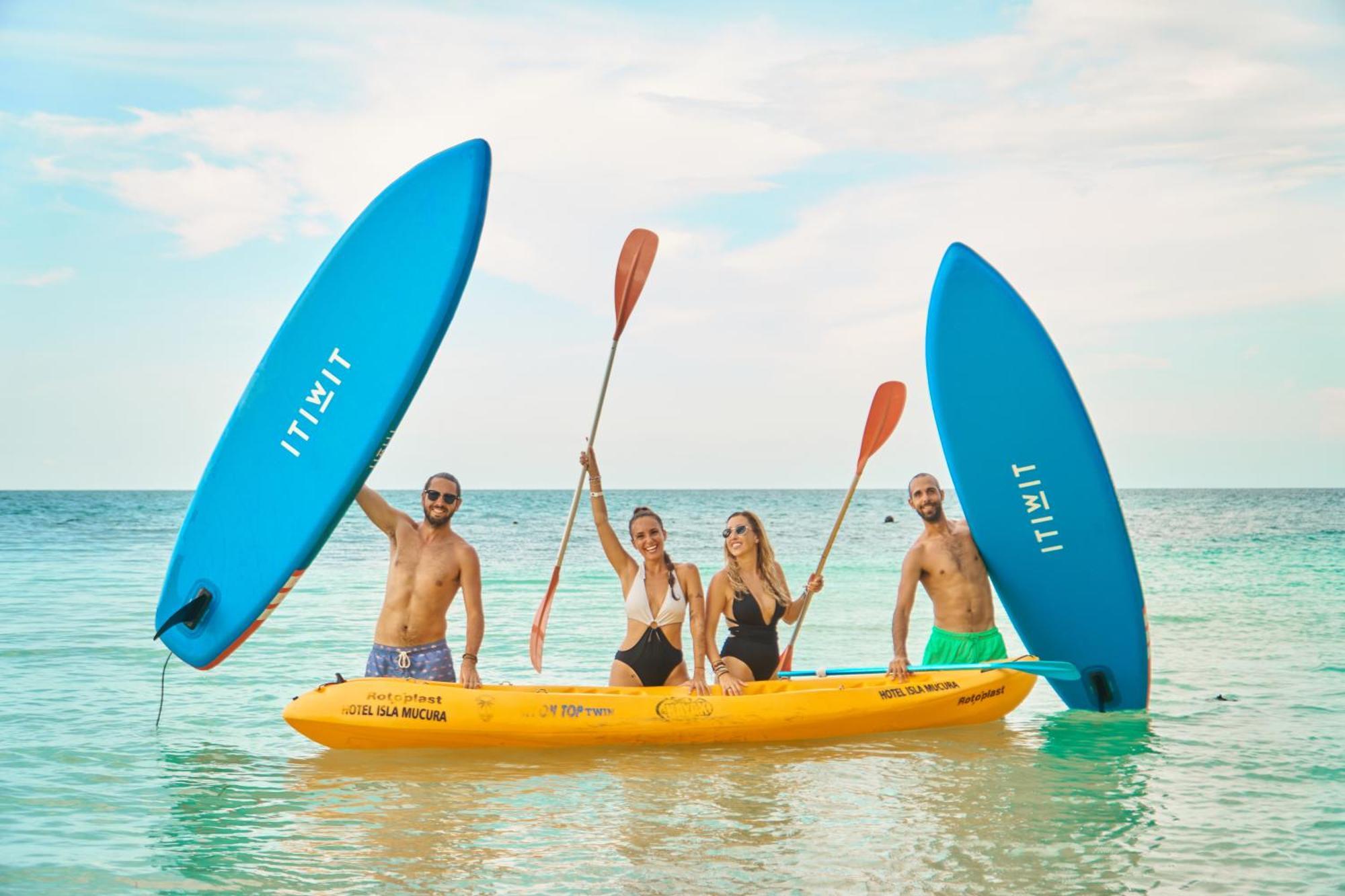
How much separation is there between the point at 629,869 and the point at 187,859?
1.54 m

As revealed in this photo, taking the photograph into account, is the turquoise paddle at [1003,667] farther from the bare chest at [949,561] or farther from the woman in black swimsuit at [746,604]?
the bare chest at [949,561]

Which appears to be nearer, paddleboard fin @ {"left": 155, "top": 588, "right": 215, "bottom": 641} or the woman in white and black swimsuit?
the woman in white and black swimsuit

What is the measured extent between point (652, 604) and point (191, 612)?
89.0 inches

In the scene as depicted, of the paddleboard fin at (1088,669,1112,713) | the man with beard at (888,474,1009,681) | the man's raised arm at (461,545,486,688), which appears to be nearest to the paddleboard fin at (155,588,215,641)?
the man's raised arm at (461,545,486,688)

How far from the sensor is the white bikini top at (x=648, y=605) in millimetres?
5012

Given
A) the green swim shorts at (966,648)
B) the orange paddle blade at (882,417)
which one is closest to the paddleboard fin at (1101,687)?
the green swim shorts at (966,648)

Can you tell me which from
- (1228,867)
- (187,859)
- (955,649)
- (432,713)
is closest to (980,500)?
(955,649)

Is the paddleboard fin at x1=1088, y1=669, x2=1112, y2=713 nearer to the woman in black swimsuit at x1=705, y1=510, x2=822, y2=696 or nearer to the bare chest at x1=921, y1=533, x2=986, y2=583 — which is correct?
the bare chest at x1=921, y1=533, x2=986, y2=583

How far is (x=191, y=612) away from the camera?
5.34 m

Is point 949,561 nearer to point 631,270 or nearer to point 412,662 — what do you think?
point 631,270

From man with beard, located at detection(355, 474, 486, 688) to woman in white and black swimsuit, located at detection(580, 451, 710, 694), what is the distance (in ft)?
2.04

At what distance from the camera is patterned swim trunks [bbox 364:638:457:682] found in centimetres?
496

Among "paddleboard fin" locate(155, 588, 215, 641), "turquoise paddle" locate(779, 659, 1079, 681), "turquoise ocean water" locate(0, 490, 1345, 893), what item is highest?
"paddleboard fin" locate(155, 588, 215, 641)

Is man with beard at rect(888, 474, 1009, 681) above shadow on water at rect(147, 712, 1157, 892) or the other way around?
above
